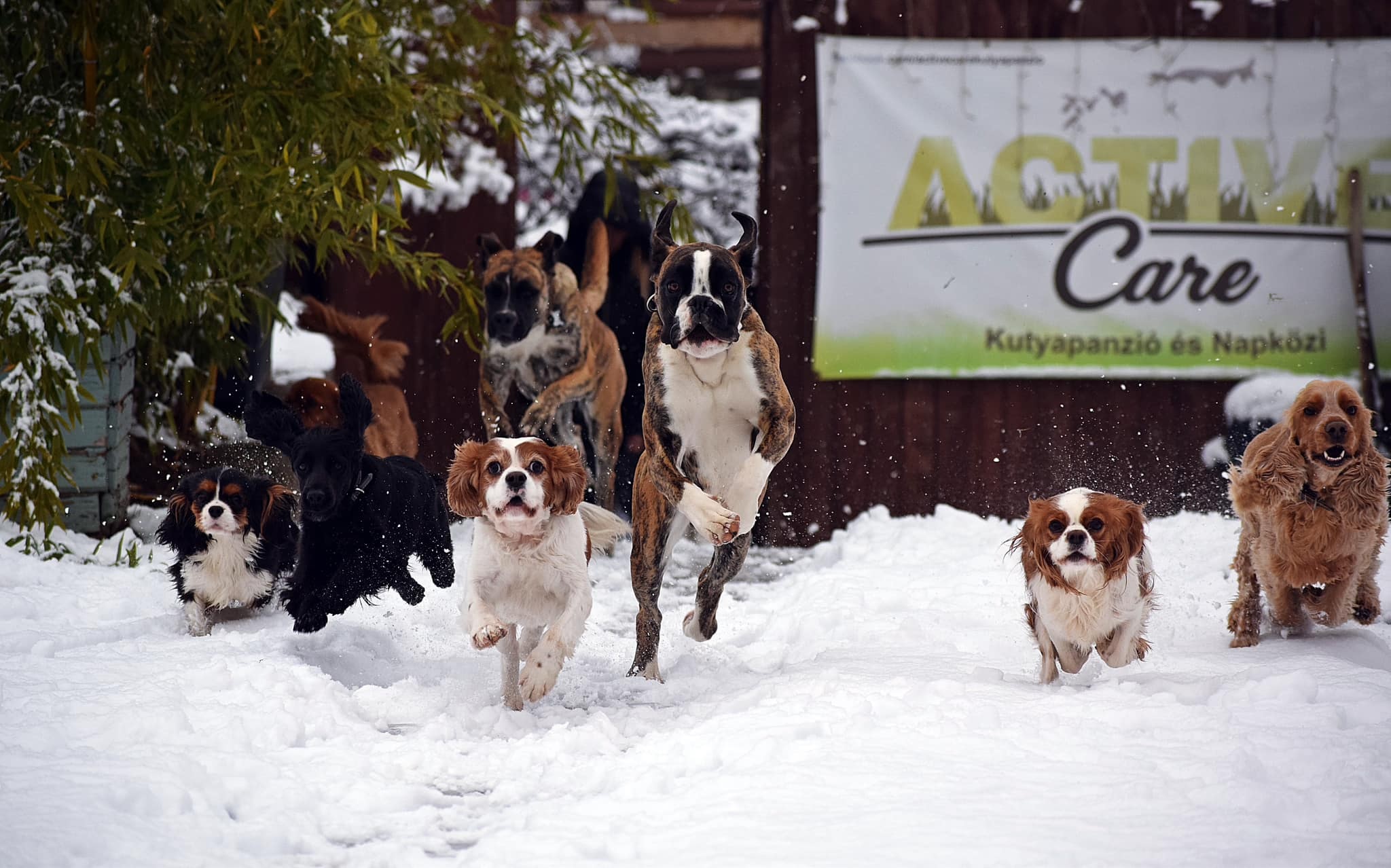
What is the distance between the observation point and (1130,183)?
8.59 metres

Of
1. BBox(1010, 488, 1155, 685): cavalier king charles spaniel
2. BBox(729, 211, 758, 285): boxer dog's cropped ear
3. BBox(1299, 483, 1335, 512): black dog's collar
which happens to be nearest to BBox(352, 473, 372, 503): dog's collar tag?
BBox(729, 211, 758, 285): boxer dog's cropped ear

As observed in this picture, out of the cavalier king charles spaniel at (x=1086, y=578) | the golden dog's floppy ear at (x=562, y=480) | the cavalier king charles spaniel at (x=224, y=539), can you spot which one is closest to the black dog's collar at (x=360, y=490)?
the cavalier king charles spaniel at (x=224, y=539)

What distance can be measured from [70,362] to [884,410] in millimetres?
4675

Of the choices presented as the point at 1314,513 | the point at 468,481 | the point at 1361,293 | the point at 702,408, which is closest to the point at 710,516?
the point at 702,408

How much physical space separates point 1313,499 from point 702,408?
7.52 ft

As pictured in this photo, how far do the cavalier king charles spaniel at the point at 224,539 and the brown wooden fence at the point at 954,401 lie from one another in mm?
3991

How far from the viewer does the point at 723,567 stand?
5441 mm

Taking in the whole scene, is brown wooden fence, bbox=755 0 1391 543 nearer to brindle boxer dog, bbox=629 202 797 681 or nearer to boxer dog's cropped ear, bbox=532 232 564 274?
boxer dog's cropped ear, bbox=532 232 564 274

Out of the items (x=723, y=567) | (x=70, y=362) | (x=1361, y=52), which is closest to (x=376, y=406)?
(x=70, y=362)

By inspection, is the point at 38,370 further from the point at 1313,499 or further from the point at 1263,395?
the point at 1263,395

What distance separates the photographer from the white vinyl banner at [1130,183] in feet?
28.0

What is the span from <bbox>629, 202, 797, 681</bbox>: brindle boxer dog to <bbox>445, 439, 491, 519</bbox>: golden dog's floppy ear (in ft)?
2.37

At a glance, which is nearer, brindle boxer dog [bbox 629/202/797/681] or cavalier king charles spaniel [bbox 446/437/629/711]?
cavalier king charles spaniel [bbox 446/437/629/711]

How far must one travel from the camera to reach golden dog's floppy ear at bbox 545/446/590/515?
4574mm
